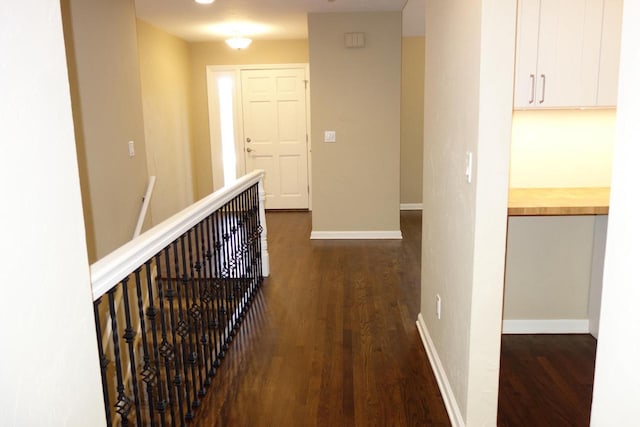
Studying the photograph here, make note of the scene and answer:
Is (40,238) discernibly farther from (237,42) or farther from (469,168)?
(237,42)

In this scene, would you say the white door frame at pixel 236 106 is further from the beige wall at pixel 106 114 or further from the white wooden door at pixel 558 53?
the white wooden door at pixel 558 53

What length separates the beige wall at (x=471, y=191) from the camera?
1778 millimetres

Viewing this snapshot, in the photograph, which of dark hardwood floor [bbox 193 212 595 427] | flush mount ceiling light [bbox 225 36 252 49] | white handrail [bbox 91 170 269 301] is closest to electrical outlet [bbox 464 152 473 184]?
dark hardwood floor [bbox 193 212 595 427]

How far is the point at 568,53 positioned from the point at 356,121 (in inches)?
129

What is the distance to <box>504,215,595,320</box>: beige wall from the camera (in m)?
2.92

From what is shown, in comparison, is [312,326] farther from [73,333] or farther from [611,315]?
[611,315]

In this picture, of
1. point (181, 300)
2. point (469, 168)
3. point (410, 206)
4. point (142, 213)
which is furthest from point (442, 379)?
point (410, 206)

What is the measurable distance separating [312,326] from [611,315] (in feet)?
8.43

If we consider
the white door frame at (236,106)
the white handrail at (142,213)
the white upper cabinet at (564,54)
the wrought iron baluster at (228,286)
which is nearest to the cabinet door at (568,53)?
the white upper cabinet at (564,54)

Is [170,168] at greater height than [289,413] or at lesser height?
greater

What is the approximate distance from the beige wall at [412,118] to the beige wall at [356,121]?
1.79m

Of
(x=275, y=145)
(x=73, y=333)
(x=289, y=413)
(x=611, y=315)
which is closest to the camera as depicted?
(x=611, y=315)

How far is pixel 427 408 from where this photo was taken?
7.72 feet

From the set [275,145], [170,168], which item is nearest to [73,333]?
[170,168]
